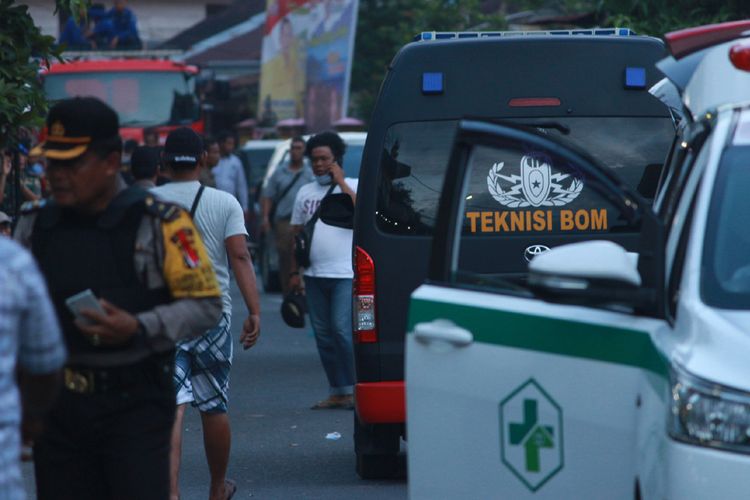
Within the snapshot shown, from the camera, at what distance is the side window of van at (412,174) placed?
7.82 metres

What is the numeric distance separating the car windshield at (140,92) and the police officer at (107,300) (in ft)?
70.6

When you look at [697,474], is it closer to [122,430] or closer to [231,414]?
[122,430]

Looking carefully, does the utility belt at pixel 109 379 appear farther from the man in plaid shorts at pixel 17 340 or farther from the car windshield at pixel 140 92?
the car windshield at pixel 140 92

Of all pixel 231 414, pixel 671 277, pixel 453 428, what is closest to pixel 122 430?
pixel 453 428

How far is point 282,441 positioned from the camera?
10.2 m

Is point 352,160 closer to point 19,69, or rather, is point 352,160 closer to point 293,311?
point 293,311

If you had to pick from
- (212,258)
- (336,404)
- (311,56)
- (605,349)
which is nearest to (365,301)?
(212,258)

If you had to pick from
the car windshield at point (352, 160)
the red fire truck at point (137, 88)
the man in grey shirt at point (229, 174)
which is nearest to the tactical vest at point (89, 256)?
the car windshield at point (352, 160)

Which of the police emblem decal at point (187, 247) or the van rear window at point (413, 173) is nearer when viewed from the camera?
the police emblem decal at point (187, 247)

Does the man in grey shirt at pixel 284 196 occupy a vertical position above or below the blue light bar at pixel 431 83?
below

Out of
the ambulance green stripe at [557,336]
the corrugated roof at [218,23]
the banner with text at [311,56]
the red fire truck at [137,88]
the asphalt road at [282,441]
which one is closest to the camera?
the ambulance green stripe at [557,336]

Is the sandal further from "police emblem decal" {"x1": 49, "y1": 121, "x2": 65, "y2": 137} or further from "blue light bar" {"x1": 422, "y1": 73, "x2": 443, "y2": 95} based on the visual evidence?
"police emblem decal" {"x1": 49, "y1": 121, "x2": 65, "y2": 137}

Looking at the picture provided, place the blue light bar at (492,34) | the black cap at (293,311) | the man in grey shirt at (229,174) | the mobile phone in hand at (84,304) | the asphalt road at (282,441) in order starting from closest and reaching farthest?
the mobile phone in hand at (84,304) → the blue light bar at (492,34) → the asphalt road at (282,441) → the black cap at (293,311) → the man in grey shirt at (229,174)

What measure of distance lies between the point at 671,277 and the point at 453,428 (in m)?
0.76
